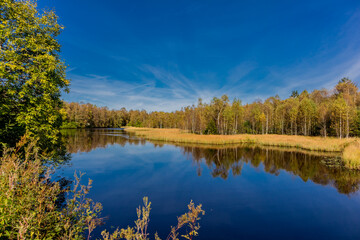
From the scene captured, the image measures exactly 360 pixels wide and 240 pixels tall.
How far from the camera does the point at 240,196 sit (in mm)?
12320

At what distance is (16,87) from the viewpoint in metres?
10.1

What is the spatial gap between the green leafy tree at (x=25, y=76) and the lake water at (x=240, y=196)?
6290mm

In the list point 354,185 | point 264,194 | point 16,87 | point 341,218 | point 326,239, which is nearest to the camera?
point 326,239

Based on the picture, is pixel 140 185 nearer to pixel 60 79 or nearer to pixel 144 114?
pixel 60 79

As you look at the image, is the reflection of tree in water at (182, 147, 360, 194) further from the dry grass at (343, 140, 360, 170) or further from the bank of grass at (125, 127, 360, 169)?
the bank of grass at (125, 127, 360, 169)

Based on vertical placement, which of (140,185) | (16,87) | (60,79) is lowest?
(140,185)

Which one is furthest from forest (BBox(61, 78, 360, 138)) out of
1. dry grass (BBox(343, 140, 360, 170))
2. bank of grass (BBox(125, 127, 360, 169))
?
dry grass (BBox(343, 140, 360, 170))

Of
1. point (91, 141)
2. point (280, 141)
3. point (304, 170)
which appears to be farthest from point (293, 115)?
point (91, 141)

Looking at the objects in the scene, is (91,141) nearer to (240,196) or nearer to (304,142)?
(240,196)

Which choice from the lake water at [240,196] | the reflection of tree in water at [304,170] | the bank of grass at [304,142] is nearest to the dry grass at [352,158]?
the bank of grass at [304,142]

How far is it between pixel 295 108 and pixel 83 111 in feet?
383

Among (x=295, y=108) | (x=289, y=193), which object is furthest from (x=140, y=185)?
(x=295, y=108)

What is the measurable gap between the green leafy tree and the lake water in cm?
629

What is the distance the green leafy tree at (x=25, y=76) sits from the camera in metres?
9.54
